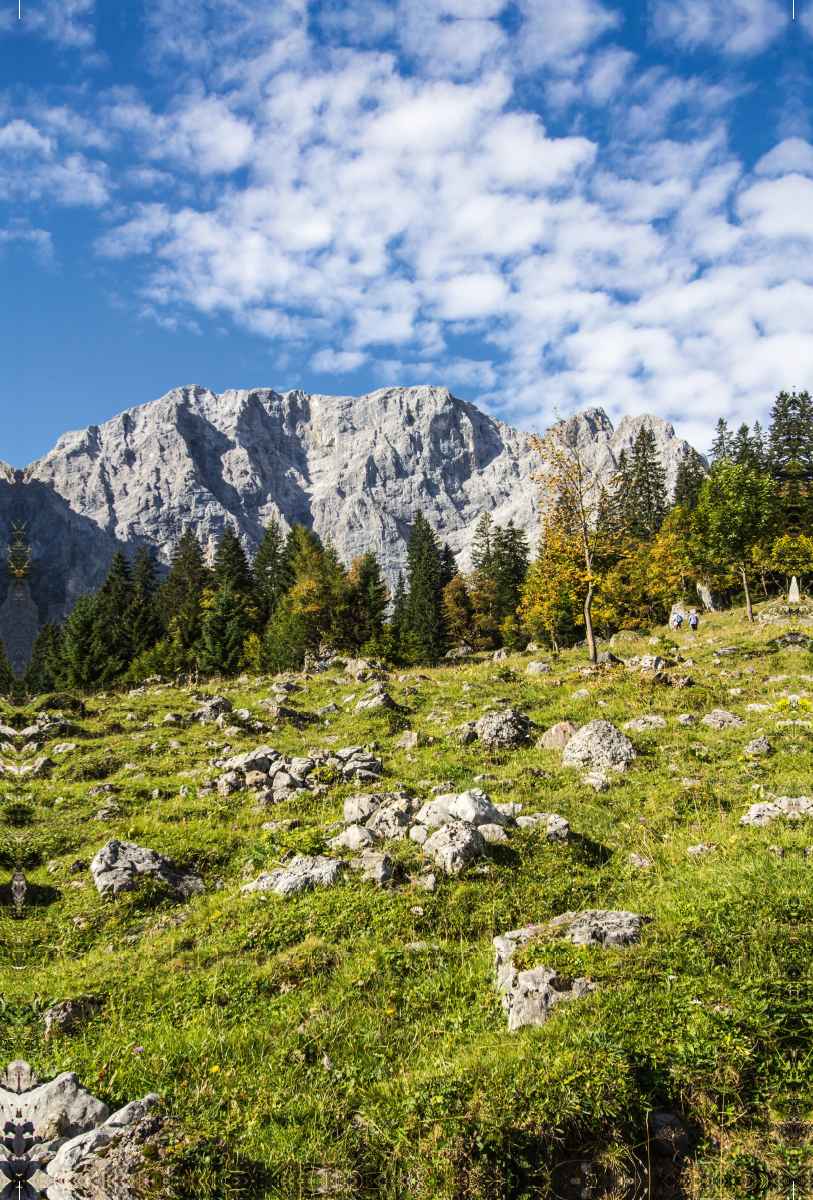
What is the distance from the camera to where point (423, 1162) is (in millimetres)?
3674

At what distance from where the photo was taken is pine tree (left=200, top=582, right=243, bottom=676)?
45594mm

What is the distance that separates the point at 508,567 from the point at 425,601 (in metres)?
17.0

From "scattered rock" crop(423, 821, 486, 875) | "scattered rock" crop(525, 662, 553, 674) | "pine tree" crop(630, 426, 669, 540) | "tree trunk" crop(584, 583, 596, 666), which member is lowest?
"scattered rock" crop(423, 821, 486, 875)

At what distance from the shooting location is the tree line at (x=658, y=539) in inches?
1013

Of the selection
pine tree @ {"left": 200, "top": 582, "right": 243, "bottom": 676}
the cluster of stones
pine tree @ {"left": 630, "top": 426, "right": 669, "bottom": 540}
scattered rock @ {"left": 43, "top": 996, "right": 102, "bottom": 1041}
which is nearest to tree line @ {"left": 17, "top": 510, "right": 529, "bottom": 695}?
pine tree @ {"left": 200, "top": 582, "right": 243, "bottom": 676}

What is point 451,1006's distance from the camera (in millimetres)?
5590

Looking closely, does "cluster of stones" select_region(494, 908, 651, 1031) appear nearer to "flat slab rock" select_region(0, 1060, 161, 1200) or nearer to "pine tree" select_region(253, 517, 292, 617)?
"flat slab rock" select_region(0, 1060, 161, 1200)

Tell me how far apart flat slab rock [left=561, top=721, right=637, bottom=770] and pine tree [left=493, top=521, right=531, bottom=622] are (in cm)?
6026

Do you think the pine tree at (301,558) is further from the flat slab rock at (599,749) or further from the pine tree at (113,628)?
the flat slab rock at (599,749)

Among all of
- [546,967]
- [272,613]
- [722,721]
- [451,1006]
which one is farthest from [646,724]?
[272,613]

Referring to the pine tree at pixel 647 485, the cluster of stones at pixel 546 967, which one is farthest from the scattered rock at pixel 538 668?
the pine tree at pixel 647 485

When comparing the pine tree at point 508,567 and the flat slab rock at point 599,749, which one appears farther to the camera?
the pine tree at point 508,567

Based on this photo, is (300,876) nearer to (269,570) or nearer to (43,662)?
(269,570)

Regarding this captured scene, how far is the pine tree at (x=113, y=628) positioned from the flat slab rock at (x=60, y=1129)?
5618 centimetres
